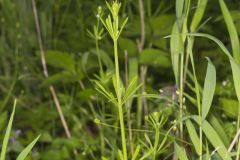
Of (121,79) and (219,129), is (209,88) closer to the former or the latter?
(219,129)

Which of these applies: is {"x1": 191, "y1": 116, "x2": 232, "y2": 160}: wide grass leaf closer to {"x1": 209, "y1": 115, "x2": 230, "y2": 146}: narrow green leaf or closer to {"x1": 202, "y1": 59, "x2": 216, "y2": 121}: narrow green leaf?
{"x1": 202, "y1": 59, "x2": 216, "y2": 121}: narrow green leaf

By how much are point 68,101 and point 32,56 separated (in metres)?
0.51

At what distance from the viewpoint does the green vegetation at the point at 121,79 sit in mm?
1512

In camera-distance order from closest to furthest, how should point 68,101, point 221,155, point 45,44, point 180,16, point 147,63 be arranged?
point 221,155 < point 180,16 < point 147,63 < point 68,101 < point 45,44

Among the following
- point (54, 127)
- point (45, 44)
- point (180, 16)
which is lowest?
point (54, 127)

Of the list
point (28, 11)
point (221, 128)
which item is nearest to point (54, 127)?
point (28, 11)

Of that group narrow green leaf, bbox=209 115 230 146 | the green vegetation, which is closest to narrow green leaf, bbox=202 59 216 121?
the green vegetation

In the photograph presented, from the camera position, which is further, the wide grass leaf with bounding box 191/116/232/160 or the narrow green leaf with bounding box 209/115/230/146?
the narrow green leaf with bounding box 209/115/230/146

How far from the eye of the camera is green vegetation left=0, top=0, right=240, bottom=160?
1.51 m

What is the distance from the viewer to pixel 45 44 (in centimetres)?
259

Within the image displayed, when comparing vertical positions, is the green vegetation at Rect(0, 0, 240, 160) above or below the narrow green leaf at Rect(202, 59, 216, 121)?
below

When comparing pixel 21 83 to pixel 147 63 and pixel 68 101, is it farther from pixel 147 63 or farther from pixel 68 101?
pixel 147 63

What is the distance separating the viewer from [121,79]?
6.57 ft

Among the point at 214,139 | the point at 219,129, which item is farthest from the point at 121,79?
the point at 214,139
